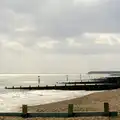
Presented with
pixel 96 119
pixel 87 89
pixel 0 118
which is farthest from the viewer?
pixel 87 89

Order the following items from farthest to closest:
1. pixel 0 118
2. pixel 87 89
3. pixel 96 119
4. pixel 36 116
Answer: pixel 87 89 < pixel 0 118 < pixel 96 119 < pixel 36 116

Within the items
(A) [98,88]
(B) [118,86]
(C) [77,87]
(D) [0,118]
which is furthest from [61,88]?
(D) [0,118]

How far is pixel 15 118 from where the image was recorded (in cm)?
1483

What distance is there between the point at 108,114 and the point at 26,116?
3.78 m

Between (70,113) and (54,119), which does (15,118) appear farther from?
(70,113)

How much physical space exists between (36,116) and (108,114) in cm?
330

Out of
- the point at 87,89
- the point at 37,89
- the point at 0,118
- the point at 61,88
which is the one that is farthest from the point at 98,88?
the point at 0,118

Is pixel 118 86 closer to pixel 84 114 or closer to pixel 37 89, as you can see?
pixel 37 89

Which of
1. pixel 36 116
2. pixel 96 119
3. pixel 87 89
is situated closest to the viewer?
pixel 36 116

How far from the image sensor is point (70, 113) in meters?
13.7

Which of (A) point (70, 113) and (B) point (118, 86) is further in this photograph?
(B) point (118, 86)

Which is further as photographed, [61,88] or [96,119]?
[61,88]

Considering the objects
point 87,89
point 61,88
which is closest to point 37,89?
point 61,88

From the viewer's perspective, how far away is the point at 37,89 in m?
79.6
